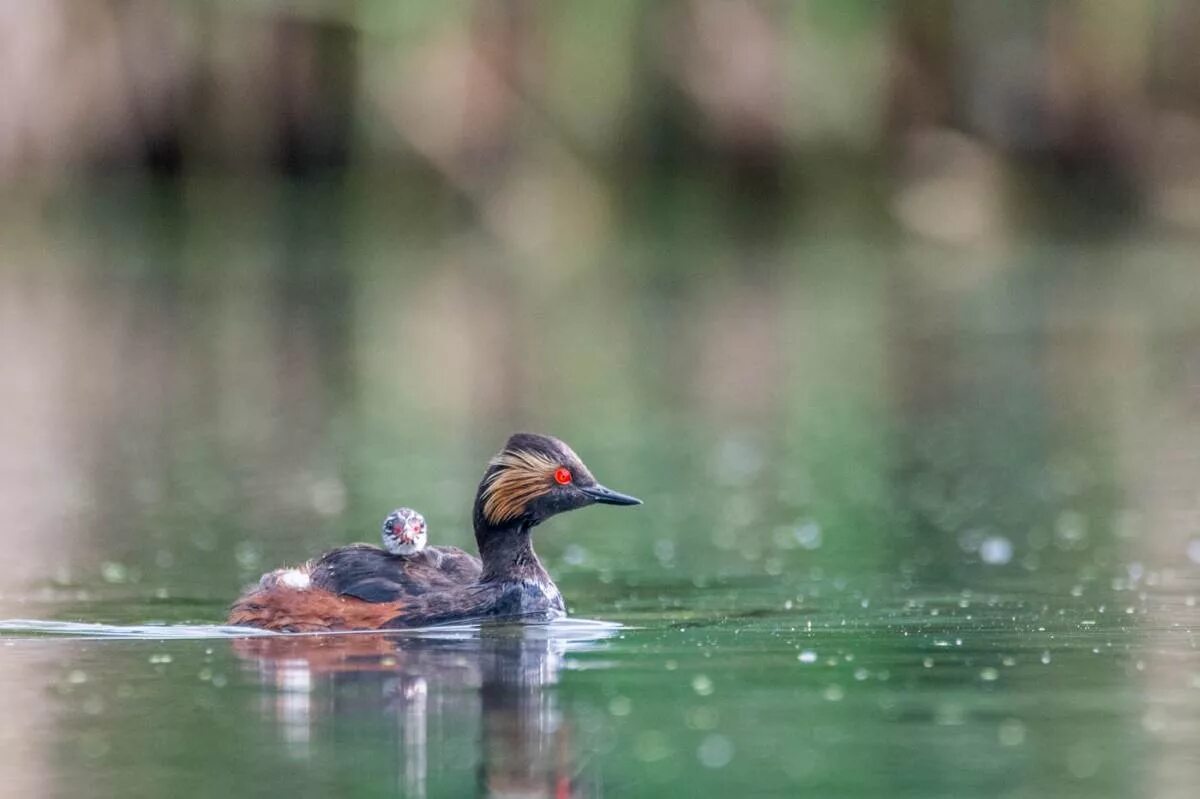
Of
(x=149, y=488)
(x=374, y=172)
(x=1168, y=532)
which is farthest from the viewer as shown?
(x=374, y=172)

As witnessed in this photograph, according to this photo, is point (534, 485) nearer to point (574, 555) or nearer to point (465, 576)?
point (465, 576)

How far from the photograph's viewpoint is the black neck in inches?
403

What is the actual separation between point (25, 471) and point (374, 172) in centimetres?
2142

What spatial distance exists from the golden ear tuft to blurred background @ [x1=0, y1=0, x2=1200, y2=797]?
500 mm

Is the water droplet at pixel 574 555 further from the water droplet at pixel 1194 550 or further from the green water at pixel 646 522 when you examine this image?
the water droplet at pixel 1194 550

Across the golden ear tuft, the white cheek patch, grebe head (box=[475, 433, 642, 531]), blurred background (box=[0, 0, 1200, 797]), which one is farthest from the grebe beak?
the white cheek patch

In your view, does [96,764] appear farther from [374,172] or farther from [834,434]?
[374,172]

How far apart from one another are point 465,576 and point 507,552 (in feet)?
0.64

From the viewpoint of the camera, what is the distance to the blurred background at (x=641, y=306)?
446 inches

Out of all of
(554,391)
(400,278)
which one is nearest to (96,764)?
(554,391)

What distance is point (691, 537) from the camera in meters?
12.5

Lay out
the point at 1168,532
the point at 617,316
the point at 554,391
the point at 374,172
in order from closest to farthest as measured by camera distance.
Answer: the point at 1168,532 < the point at 554,391 < the point at 617,316 < the point at 374,172

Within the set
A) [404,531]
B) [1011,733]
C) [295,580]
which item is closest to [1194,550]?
[404,531]

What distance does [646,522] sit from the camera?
13.1 m
